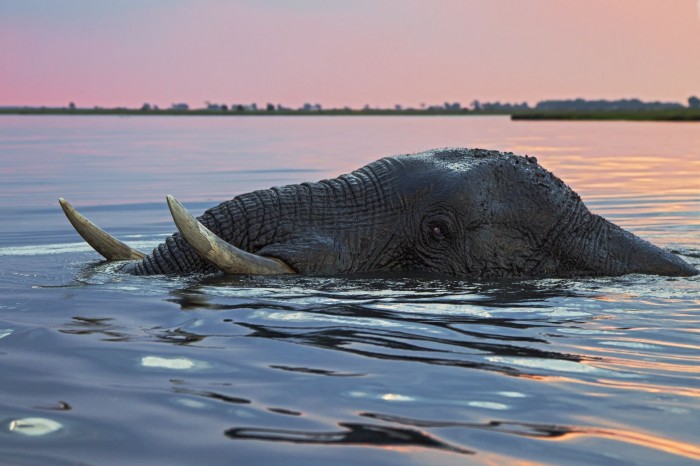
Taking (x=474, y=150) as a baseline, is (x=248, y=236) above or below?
below

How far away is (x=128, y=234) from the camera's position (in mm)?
15281

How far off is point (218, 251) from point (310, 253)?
93 cm

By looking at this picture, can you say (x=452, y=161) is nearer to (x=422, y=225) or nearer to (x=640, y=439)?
(x=422, y=225)

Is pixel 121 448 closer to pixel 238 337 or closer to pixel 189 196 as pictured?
pixel 238 337

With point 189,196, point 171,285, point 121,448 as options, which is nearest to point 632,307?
point 171,285

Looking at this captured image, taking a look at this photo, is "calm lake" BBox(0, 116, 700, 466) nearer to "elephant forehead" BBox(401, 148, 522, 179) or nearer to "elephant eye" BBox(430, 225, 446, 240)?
"elephant eye" BBox(430, 225, 446, 240)

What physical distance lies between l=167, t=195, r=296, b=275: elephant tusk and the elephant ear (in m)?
0.08

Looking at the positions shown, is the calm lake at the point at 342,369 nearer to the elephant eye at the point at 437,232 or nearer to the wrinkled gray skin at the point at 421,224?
the wrinkled gray skin at the point at 421,224

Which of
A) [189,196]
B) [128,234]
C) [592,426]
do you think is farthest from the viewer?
[189,196]

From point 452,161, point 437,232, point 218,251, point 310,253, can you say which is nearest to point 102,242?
point 218,251

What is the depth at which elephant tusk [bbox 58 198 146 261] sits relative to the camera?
10.9m

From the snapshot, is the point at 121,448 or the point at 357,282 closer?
the point at 121,448

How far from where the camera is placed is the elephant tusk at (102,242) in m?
10.9

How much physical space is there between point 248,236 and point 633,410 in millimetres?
4815
